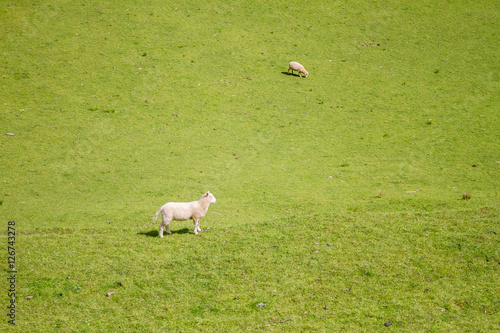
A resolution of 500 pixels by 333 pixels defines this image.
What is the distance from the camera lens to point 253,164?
16.9 metres

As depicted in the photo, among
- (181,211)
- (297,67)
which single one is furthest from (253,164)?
(297,67)

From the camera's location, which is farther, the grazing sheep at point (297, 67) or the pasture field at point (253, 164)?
the grazing sheep at point (297, 67)

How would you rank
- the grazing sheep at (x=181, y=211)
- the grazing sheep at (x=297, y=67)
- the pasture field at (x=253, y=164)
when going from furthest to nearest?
the grazing sheep at (x=297, y=67) < the grazing sheep at (x=181, y=211) < the pasture field at (x=253, y=164)

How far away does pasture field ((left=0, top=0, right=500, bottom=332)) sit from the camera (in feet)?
29.0

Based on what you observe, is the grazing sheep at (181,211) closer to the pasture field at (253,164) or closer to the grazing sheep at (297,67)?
the pasture field at (253,164)

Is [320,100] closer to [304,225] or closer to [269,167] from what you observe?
[269,167]

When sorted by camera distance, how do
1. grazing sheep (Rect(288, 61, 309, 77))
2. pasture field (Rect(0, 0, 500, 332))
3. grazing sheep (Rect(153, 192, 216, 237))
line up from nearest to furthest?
pasture field (Rect(0, 0, 500, 332)), grazing sheep (Rect(153, 192, 216, 237)), grazing sheep (Rect(288, 61, 309, 77))

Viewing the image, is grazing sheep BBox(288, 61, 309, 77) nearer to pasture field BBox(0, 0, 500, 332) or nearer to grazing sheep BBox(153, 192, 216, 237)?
pasture field BBox(0, 0, 500, 332)

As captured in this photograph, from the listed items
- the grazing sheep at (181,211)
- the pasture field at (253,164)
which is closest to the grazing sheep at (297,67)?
the pasture field at (253,164)

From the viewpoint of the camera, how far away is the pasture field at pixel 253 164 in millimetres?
8852

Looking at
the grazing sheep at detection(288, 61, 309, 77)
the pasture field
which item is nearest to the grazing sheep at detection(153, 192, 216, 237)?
the pasture field

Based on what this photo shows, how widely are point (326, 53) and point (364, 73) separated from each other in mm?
2988

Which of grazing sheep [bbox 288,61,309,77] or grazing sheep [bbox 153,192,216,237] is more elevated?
grazing sheep [bbox 288,61,309,77]

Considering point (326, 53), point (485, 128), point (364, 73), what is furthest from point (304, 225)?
point (326, 53)
